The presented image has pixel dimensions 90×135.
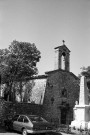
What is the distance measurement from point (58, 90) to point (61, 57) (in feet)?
14.2

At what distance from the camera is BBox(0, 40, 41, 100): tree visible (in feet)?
79.4

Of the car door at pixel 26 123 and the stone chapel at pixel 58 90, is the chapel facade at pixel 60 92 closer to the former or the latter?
the stone chapel at pixel 58 90

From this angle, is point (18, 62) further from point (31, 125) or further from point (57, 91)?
point (31, 125)

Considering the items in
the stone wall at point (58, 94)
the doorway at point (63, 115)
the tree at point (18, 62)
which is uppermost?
the tree at point (18, 62)

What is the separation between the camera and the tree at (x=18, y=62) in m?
24.2

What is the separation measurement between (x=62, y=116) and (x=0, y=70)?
387 inches

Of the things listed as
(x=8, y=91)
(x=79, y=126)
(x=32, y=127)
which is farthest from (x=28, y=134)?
(x=8, y=91)

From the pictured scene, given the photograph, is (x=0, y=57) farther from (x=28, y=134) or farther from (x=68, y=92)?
(x=28, y=134)

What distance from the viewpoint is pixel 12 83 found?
25938 mm

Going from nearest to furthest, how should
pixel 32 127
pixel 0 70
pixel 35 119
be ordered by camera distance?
pixel 32 127 < pixel 35 119 < pixel 0 70

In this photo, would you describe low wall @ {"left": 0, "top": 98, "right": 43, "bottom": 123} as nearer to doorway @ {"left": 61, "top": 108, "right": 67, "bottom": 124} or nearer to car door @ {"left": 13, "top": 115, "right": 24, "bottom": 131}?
doorway @ {"left": 61, "top": 108, "right": 67, "bottom": 124}

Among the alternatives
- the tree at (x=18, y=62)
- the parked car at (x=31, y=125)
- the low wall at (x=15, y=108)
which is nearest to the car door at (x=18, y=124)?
the parked car at (x=31, y=125)

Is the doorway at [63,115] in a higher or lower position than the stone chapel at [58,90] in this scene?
lower

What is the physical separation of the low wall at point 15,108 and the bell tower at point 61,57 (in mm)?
5817
